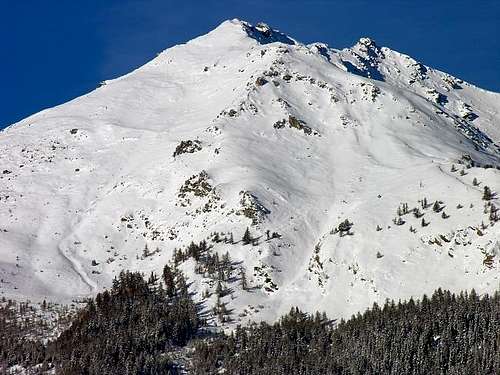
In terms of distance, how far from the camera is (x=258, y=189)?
8900 centimetres

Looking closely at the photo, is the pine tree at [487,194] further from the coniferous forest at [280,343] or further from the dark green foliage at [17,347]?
the dark green foliage at [17,347]

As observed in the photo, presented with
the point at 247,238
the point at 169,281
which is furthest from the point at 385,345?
the point at 247,238

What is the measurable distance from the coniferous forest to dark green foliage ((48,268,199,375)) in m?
0.09

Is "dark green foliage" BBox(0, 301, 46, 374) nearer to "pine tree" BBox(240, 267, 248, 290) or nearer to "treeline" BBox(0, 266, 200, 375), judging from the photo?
"treeline" BBox(0, 266, 200, 375)

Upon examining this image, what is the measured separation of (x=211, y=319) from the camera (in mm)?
68000

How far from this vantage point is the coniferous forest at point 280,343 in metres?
57.3

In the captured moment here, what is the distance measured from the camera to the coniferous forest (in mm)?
57281

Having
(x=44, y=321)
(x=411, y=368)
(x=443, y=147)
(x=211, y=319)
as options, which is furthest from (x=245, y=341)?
(x=443, y=147)

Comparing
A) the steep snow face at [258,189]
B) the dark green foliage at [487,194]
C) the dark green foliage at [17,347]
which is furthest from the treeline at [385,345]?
the dark green foliage at [487,194]

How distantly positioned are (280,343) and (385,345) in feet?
29.9

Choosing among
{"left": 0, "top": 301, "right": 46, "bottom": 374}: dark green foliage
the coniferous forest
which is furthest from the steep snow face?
{"left": 0, "top": 301, "right": 46, "bottom": 374}: dark green foliage

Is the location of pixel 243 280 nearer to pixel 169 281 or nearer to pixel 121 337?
pixel 169 281

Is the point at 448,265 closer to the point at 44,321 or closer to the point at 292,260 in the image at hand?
the point at 292,260

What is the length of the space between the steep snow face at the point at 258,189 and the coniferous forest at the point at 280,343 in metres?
5.39
